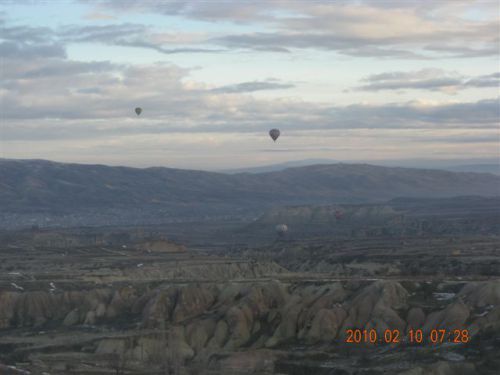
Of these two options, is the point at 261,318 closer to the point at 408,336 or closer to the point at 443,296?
the point at 408,336

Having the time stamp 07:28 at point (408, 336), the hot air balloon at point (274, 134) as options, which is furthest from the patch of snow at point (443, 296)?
the hot air balloon at point (274, 134)

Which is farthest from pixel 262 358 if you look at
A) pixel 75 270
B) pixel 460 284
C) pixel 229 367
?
pixel 75 270

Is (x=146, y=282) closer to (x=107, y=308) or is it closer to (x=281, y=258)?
(x=107, y=308)

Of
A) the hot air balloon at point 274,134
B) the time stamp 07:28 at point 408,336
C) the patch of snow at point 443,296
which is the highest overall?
the hot air balloon at point 274,134

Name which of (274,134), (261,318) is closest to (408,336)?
(261,318)

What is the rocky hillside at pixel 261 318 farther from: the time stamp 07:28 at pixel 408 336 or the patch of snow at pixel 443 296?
the time stamp 07:28 at pixel 408 336

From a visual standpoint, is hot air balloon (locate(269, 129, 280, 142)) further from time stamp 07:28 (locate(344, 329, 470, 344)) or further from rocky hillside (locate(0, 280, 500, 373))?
time stamp 07:28 (locate(344, 329, 470, 344))

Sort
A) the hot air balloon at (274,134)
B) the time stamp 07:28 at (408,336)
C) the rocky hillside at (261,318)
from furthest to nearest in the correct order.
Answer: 1. the hot air balloon at (274,134)
2. the rocky hillside at (261,318)
3. the time stamp 07:28 at (408,336)

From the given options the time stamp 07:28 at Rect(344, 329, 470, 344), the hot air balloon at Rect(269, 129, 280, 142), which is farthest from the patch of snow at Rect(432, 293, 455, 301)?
the hot air balloon at Rect(269, 129, 280, 142)

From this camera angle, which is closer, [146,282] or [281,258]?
[146,282]
